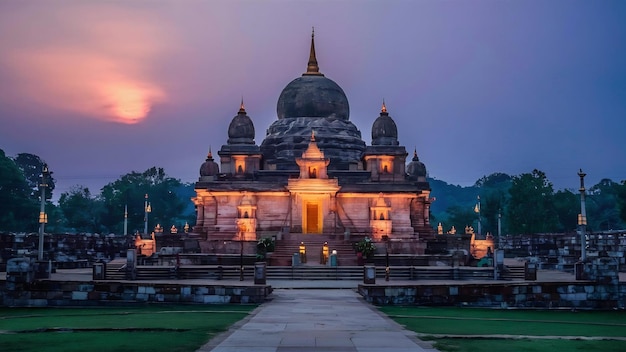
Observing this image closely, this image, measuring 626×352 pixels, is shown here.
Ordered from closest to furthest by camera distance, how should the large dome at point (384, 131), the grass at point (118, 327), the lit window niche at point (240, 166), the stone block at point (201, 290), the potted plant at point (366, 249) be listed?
the grass at point (118, 327) → the stone block at point (201, 290) → the potted plant at point (366, 249) → the lit window niche at point (240, 166) → the large dome at point (384, 131)

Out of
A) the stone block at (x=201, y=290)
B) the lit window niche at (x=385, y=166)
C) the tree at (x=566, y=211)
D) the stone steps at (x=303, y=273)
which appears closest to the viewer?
the stone block at (x=201, y=290)

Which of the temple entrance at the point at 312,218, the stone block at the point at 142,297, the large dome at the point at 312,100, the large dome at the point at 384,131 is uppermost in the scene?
the large dome at the point at 312,100

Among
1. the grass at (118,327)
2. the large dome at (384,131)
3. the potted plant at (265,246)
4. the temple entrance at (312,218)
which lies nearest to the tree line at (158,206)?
the large dome at (384,131)

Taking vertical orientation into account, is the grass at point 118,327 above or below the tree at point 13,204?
below

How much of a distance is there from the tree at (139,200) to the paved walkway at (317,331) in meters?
88.9

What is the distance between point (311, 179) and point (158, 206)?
239 ft

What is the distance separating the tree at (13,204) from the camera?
90.9m

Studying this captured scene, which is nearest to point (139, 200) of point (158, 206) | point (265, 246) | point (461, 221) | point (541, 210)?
point (158, 206)

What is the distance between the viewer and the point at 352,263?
4731 cm

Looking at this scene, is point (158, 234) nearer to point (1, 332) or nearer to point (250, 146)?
point (250, 146)

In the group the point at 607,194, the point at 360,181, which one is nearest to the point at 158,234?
the point at 360,181

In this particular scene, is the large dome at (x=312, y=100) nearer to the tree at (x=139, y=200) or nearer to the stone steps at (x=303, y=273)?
the stone steps at (x=303, y=273)

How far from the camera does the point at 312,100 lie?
230 ft

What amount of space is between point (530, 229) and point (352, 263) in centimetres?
5301
